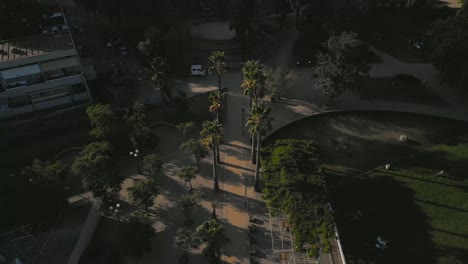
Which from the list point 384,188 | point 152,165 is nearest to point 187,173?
point 152,165

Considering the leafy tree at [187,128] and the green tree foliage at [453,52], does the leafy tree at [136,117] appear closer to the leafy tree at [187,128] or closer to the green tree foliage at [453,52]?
the leafy tree at [187,128]

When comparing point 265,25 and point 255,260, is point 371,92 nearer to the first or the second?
point 265,25

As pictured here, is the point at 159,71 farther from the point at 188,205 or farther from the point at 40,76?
the point at 188,205

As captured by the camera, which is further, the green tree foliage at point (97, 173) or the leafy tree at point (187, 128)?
the leafy tree at point (187, 128)

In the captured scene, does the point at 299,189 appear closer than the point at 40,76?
Yes

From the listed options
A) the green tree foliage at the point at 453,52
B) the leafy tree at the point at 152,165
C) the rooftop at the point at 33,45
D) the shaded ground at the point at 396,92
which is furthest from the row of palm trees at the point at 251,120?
the green tree foliage at the point at 453,52

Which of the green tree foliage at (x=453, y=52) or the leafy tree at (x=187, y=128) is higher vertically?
the green tree foliage at (x=453, y=52)
